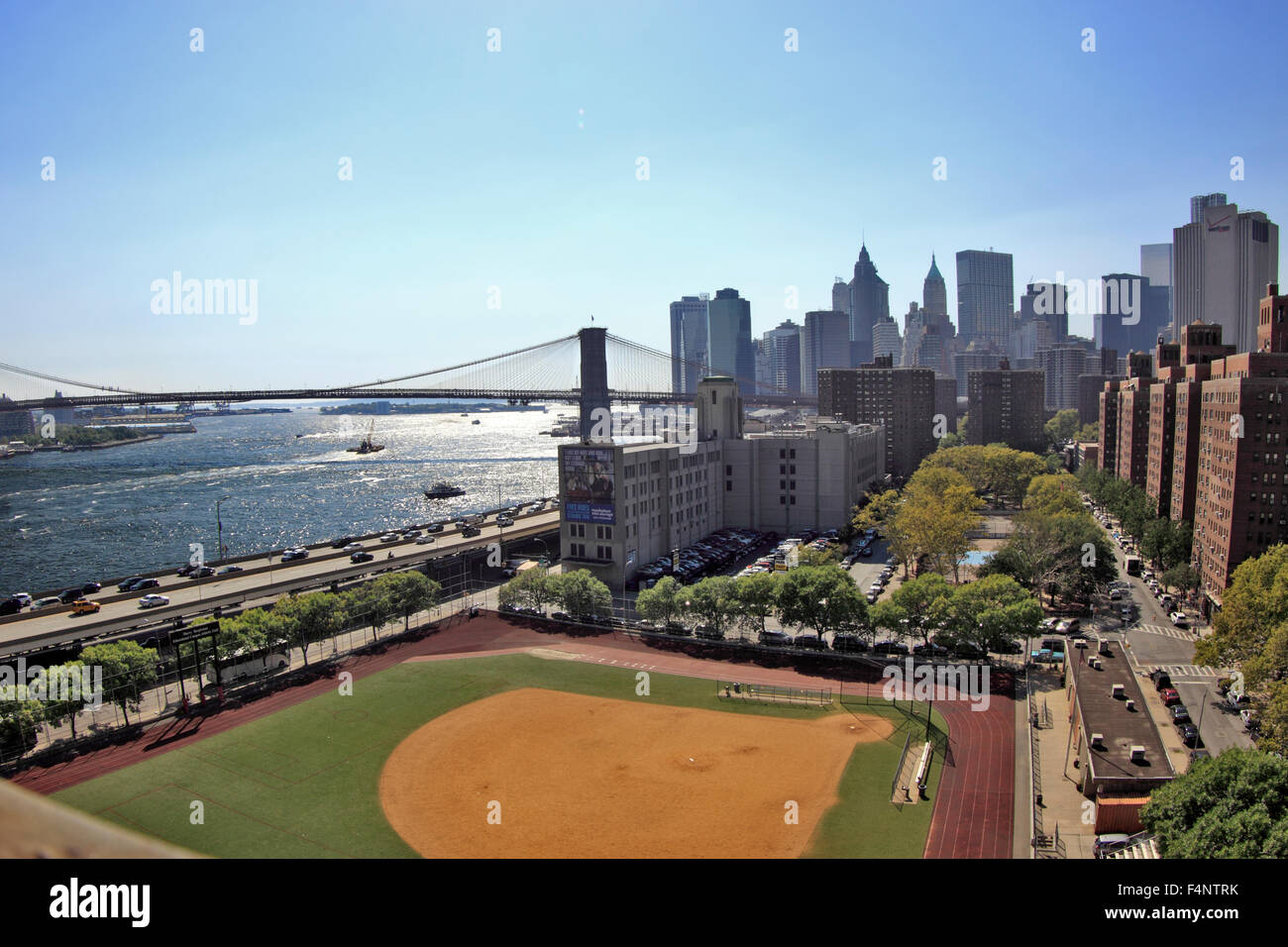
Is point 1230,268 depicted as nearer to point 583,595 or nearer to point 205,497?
point 583,595

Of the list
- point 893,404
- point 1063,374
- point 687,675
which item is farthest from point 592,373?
point 1063,374

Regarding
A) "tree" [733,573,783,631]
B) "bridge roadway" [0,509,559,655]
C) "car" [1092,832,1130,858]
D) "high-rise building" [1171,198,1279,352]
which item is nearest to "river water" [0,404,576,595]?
"bridge roadway" [0,509,559,655]

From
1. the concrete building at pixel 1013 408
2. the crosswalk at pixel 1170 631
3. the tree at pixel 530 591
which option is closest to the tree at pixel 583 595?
the tree at pixel 530 591

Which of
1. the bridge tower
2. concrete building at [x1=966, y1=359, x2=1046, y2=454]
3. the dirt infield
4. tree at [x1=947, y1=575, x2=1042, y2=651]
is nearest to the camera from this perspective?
the dirt infield

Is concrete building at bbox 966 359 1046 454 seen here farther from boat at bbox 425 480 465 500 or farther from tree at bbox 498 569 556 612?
tree at bbox 498 569 556 612
